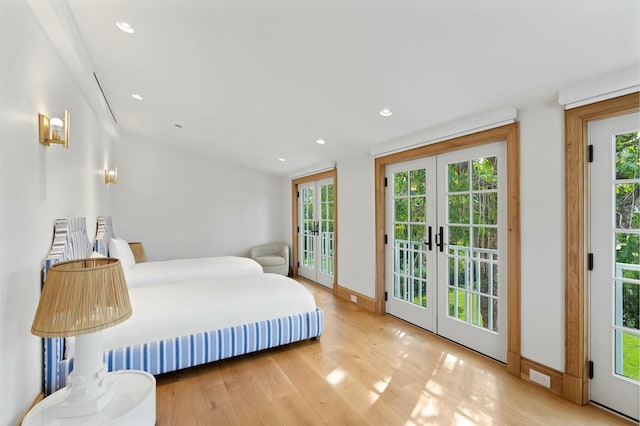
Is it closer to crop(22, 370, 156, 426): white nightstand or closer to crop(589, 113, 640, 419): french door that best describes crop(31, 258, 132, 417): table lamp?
crop(22, 370, 156, 426): white nightstand

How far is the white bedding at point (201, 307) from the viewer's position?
227 centimetres

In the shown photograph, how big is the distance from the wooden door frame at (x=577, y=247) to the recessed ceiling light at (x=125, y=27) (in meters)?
3.05

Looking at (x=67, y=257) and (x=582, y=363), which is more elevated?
(x=67, y=257)

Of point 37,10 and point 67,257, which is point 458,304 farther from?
point 37,10

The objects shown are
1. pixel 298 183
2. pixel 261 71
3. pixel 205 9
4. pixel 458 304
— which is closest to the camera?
pixel 205 9

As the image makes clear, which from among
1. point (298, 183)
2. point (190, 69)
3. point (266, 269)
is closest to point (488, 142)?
point (190, 69)

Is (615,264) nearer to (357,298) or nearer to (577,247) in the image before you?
(577,247)

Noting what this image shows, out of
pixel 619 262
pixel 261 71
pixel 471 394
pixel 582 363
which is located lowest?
pixel 471 394

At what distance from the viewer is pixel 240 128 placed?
397 cm

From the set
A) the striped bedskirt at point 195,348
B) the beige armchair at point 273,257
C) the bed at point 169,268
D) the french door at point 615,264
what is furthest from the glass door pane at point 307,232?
the french door at point 615,264

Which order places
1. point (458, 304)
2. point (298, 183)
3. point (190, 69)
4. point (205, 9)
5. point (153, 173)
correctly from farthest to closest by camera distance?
point (298, 183) < point (153, 173) < point (458, 304) < point (190, 69) < point (205, 9)

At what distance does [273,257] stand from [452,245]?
3671 mm

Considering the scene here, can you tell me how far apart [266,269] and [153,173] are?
2.66m

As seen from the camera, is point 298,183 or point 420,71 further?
point 298,183
